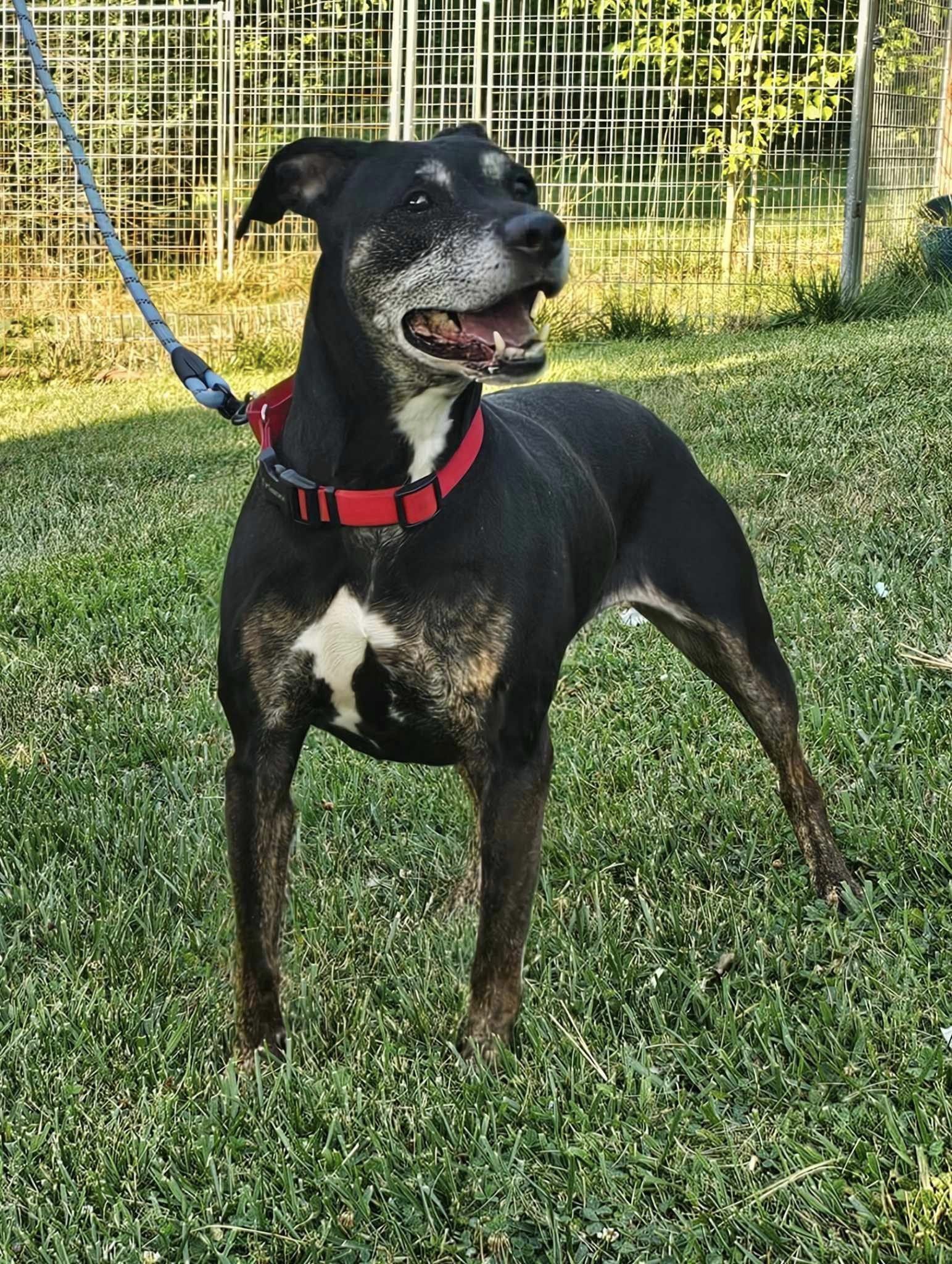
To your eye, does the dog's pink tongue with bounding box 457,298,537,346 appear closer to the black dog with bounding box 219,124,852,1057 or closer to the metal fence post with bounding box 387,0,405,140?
the black dog with bounding box 219,124,852,1057

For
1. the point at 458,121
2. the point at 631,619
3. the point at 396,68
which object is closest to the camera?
the point at 631,619

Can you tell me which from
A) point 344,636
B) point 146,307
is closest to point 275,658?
point 344,636

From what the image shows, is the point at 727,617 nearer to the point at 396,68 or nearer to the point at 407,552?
the point at 407,552

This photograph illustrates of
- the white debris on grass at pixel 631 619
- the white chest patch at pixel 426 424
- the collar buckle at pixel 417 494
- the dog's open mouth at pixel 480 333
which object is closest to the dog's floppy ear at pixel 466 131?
the dog's open mouth at pixel 480 333

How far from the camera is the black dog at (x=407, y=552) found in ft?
8.09

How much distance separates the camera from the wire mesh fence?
10773mm

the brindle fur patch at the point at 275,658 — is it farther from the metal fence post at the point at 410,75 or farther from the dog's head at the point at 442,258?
the metal fence post at the point at 410,75

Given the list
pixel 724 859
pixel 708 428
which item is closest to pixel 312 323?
pixel 724 859

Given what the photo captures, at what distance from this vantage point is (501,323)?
248 centimetres

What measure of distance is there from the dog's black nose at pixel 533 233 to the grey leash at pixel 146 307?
0.71 meters

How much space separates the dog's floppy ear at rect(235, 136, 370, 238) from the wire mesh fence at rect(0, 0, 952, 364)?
26.4 feet

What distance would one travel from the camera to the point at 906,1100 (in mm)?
2420

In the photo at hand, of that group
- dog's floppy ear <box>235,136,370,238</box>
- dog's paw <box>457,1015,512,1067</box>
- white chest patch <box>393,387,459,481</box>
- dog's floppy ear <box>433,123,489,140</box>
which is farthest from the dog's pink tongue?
dog's paw <box>457,1015,512,1067</box>

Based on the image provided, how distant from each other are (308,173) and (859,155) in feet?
28.6
